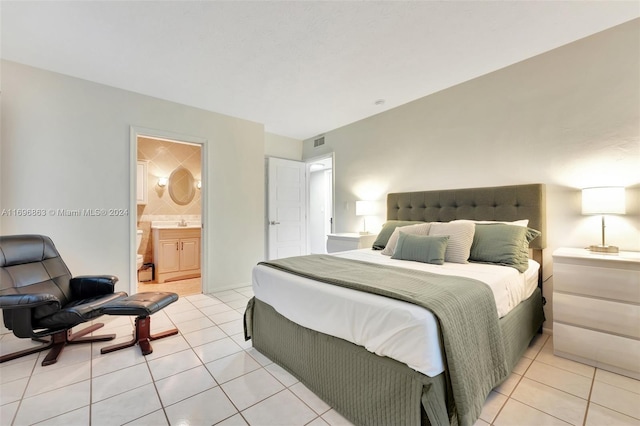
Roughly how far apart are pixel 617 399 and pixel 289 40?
→ 337 cm

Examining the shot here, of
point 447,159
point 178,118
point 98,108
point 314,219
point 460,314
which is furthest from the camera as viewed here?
point 314,219

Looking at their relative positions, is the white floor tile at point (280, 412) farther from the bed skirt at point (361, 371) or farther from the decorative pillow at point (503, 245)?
the decorative pillow at point (503, 245)

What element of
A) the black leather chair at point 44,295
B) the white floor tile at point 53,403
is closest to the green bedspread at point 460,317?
the white floor tile at point 53,403

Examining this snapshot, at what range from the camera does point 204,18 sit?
201 centimetres

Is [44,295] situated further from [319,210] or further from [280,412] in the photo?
[319,210]

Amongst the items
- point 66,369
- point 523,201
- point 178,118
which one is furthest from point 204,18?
point 523,201

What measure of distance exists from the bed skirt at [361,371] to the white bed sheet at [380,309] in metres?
0.07

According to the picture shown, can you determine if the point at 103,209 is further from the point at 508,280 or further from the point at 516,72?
the point at 516,72

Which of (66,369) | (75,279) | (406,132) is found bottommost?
(66,369)

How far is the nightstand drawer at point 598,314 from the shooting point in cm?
182

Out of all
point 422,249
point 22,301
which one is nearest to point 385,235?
point 422,249

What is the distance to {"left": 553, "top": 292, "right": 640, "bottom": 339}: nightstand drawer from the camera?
182cm

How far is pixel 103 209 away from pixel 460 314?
3.58 meters

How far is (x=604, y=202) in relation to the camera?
205cm
